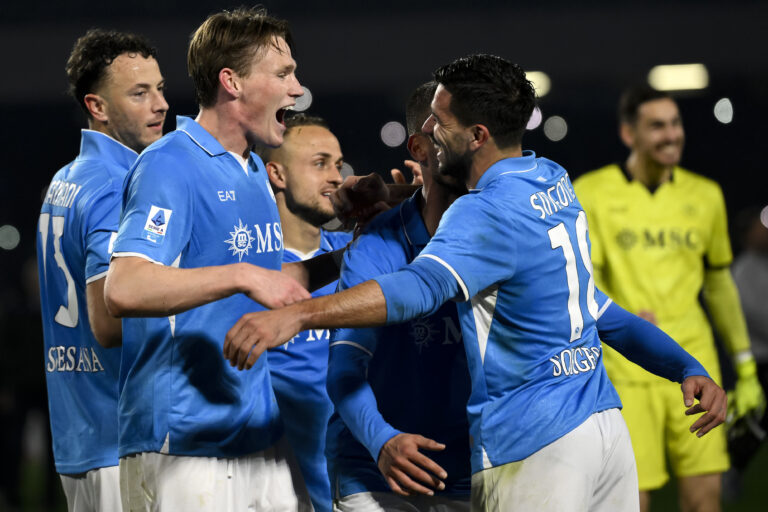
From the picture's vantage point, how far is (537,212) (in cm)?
278

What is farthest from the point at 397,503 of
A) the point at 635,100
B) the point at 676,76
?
the point at 676,76

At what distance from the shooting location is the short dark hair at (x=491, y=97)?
9.61ft

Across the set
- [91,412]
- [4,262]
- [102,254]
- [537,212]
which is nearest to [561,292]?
[537,212]

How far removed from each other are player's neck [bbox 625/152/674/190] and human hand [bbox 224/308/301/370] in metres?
4.03

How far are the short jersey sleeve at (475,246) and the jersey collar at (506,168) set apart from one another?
6.8 inches

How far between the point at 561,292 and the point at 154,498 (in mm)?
1220

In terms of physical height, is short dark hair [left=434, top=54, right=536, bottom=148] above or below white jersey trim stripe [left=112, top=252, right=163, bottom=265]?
above

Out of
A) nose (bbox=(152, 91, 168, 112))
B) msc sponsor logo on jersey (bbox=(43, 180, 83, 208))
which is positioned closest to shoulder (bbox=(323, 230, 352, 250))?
nose (bbox=(152, 91, 168, 112))

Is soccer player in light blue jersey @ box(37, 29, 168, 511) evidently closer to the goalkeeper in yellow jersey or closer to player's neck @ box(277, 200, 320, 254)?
player's neck @ box(277, 200, 320, 254)

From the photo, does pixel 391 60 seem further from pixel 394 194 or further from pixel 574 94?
pixel 394 194

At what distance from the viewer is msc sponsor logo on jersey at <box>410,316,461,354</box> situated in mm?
3146

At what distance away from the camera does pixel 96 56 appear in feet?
13.1

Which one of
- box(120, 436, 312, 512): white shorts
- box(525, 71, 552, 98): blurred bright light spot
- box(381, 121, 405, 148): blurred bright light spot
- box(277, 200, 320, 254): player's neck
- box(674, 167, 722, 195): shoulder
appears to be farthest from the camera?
box(381, 121, 405, 148): blurred bright light spot

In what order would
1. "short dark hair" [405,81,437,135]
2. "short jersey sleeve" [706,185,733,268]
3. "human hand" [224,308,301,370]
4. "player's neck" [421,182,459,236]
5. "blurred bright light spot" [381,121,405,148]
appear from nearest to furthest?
"human hand" [224,308,301,370]
"player's neck" [421,182,459,236]
"short dark hair" [405,81,437,135]
"short jersey sleeve" [706,185,733,268]
"blurred bright light spot" [381,121,405,148]
